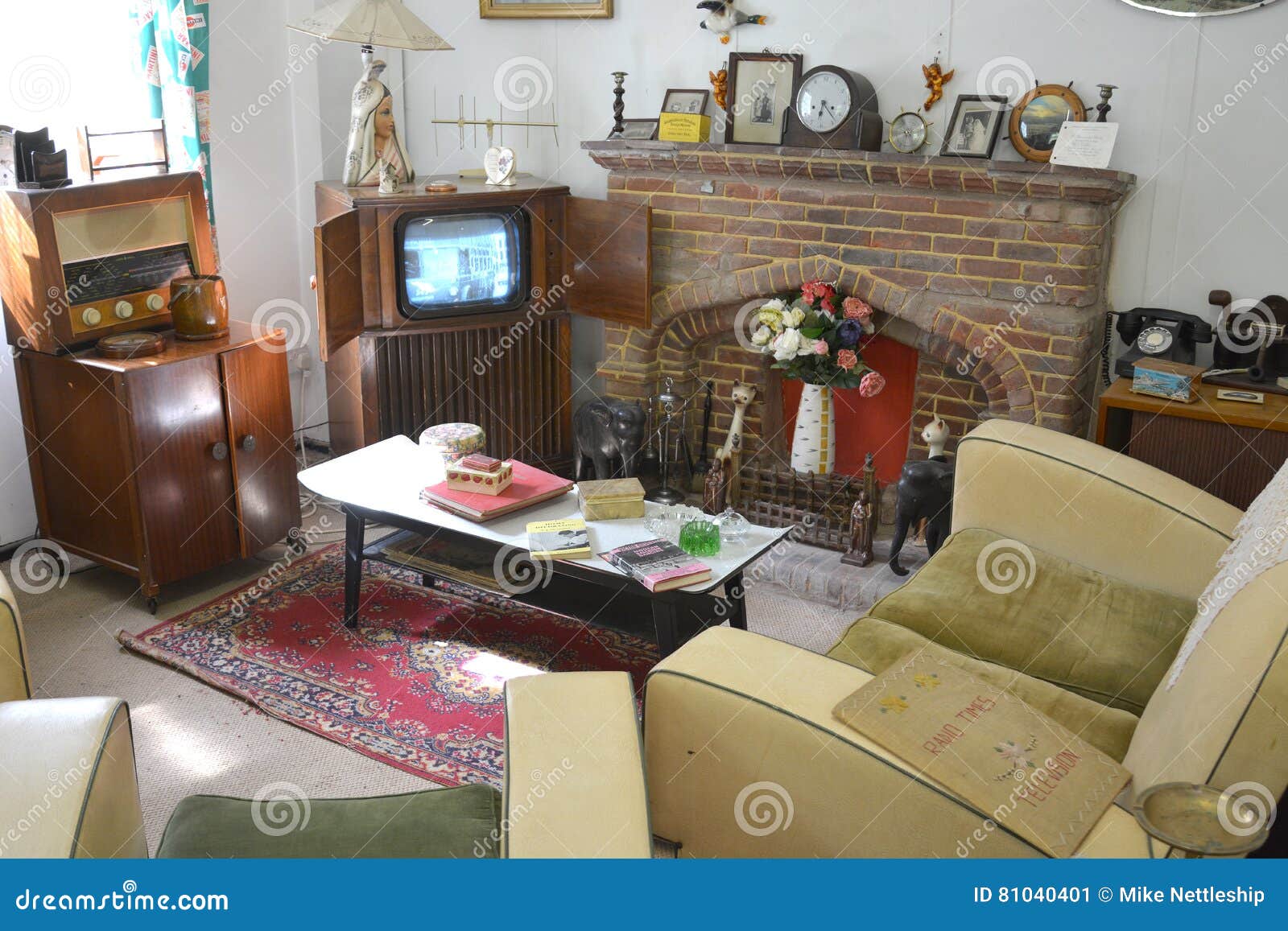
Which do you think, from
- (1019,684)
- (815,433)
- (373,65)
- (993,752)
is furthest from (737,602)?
(373,65)

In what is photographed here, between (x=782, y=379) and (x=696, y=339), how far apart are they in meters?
0.32

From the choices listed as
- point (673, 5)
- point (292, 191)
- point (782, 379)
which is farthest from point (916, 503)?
point (292, 191)

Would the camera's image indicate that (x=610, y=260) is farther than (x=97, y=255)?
Yes

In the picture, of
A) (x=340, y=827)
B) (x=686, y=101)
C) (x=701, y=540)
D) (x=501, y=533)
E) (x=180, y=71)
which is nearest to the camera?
(x=340, y=827)

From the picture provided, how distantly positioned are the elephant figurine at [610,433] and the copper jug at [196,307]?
1150 millimetres

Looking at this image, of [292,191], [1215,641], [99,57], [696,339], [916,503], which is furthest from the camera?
[292,191]

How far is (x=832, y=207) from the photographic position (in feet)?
11.4

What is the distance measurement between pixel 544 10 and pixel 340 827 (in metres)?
3.12

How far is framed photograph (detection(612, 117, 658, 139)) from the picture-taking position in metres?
3.78

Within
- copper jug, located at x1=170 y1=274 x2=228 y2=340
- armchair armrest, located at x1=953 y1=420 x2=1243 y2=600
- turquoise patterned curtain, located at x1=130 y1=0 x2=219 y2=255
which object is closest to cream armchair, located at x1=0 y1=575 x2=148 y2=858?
armchair armrest, located at x1=953 y1=420 x2=1243 y2=600

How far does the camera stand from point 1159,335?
10.2ft

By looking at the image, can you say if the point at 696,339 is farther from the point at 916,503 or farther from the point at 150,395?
the point at 150,395

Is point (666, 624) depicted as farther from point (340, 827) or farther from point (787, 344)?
point (787, 344)

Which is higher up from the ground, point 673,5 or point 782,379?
point 673,5
